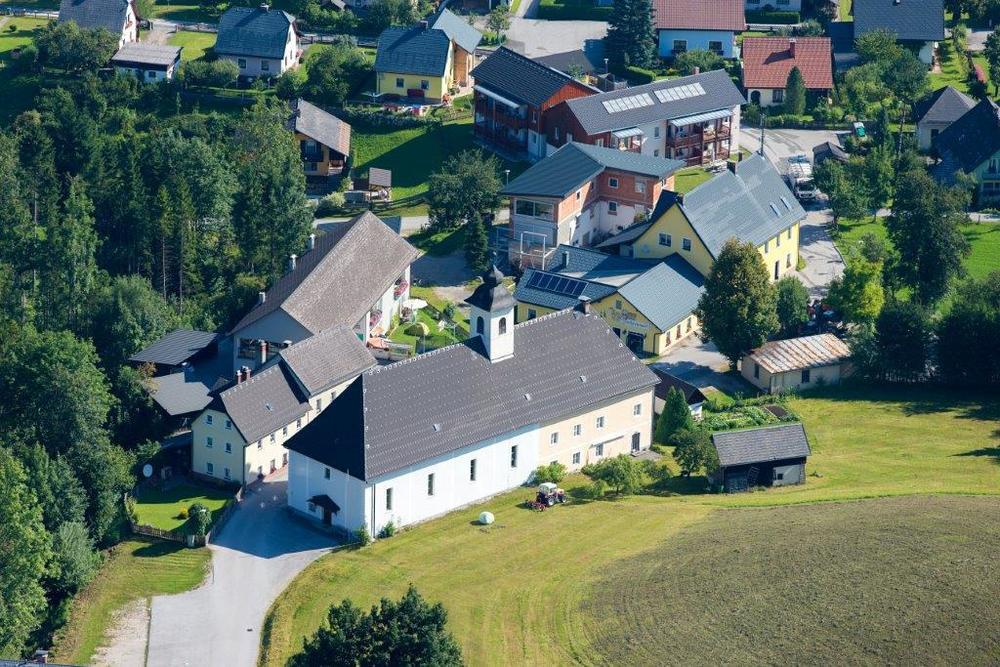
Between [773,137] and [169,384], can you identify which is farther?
[773,137]

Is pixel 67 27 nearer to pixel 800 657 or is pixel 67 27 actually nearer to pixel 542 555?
pixel 542 555

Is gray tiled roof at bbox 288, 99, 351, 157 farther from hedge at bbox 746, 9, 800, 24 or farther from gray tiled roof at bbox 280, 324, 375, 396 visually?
hedge at bbox 746, 9, 800, 24

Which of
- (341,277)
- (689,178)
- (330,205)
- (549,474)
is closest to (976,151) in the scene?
(689,178)

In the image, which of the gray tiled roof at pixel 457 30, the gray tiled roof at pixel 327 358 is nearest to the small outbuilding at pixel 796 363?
the gray tiled roof at pixel 327 358

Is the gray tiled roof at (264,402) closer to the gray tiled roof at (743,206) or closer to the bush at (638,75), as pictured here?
the gray tiled roof at (743,206)

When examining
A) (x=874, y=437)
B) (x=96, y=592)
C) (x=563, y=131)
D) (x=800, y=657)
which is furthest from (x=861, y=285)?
(x=96, y=592)

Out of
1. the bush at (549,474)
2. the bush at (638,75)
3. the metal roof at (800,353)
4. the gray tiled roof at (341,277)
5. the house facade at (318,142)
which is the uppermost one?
the bush at (638,75)
